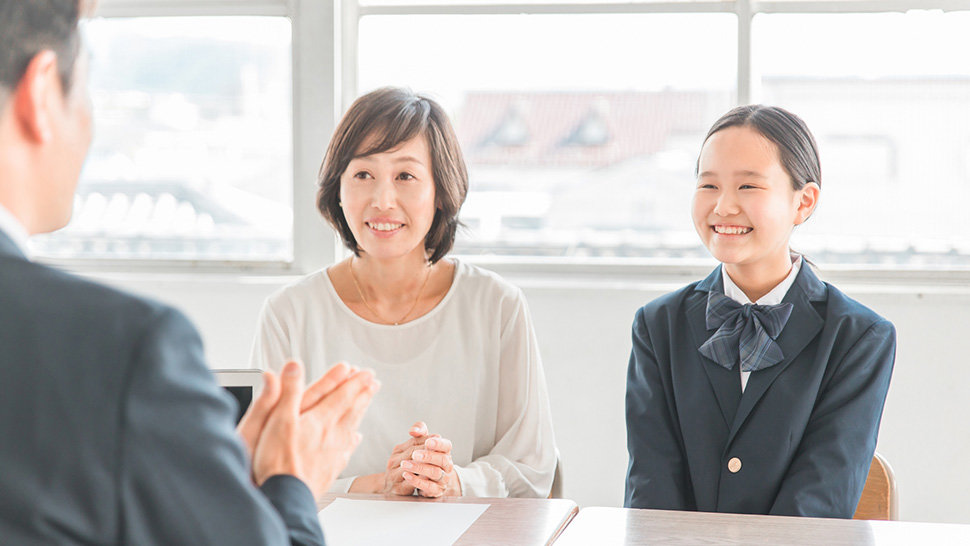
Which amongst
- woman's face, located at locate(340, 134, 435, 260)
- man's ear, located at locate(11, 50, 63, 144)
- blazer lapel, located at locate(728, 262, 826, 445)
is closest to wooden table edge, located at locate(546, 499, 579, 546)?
blazer lapel, located at locate(728, 262, 826, 445)

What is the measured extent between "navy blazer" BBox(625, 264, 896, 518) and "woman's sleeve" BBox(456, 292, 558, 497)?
0.20 metres

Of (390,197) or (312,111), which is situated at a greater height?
(312,111)

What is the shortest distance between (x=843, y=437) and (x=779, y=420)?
116 millimetres

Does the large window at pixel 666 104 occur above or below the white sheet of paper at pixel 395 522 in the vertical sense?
above

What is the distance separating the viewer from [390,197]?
81.2 inches

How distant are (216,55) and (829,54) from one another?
2.22 meters

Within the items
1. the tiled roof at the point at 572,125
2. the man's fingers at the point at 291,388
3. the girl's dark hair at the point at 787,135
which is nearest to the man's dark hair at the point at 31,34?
the man's fingers at the point at 291,388

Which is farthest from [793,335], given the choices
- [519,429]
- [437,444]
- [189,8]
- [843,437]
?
[189,8]

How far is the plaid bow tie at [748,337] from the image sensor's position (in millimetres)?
1808

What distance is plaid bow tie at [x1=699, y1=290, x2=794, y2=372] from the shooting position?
181 centimetres

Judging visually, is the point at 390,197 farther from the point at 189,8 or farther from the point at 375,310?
the point at 189,8

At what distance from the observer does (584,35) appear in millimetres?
3332

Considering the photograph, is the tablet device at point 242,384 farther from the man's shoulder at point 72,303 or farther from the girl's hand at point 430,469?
the man's shoulder at point 72,303

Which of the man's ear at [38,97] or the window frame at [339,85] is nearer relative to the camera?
the man's ear at [38,97]
